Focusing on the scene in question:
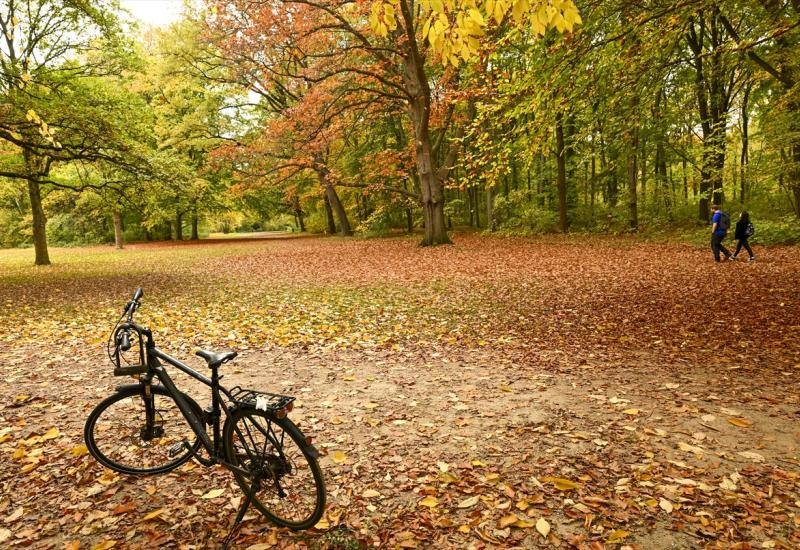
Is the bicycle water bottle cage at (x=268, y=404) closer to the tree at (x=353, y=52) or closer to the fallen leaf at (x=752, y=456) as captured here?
the fallen leaf at (x=752, y=456)

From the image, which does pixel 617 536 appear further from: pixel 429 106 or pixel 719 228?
pixel 429 106

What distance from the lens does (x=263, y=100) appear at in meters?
36.8

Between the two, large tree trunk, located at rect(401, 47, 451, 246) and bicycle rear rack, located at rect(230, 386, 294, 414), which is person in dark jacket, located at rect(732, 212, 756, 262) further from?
bicycle rear rack, located at rect(230, 386, 294, 414)

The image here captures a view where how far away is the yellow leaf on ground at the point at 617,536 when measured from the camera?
9.16 ft

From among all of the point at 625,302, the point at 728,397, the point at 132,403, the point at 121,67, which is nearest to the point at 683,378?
the point at 728,397

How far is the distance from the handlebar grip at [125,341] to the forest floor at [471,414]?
128cm

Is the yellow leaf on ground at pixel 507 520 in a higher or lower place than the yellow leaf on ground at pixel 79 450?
lower

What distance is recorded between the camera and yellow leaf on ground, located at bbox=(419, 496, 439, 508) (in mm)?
3227

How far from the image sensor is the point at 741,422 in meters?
4.22

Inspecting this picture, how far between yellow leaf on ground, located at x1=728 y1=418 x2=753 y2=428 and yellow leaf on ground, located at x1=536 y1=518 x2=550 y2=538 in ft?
8.35

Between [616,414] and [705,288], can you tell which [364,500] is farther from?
[705,288]

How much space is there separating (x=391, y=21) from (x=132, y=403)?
3.92 metres

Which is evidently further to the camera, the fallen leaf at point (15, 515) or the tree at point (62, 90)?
the tree at point (62, 90)

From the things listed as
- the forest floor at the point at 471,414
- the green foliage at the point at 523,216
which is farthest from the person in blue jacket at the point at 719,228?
the green foliage at the point at 523,216
